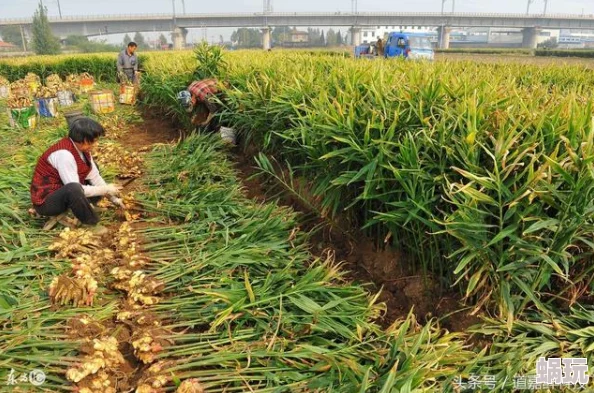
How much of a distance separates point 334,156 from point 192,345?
143 cm

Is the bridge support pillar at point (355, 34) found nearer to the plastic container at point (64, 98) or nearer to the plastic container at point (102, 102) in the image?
the plastic container at point (64, 98)

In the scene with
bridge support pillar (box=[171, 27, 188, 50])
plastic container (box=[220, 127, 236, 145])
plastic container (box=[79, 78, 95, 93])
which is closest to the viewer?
plastic container (box=[220, 127, 236, 145])

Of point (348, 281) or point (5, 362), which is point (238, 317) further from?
point (5, 362)

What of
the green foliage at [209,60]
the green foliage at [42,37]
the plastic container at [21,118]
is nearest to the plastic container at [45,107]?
the plastic container at [21,118]

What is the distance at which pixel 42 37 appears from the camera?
146ft

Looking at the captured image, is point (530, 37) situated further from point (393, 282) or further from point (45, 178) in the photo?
point (45, 178)

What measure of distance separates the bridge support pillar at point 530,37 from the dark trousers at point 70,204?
227 feet

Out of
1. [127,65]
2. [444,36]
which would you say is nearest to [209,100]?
[127,65]

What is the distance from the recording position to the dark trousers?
10.3ft

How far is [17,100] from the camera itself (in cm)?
756

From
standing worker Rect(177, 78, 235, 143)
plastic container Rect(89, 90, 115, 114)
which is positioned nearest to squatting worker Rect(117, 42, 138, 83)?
plastic container Rect(89, 90, 115, 114)

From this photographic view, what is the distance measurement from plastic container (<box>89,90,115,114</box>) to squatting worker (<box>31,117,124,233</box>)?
532cm

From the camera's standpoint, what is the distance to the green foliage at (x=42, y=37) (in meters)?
44.4

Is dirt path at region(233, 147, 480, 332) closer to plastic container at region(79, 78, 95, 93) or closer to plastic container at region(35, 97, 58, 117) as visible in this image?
plastic container at region(35, 97, 58, 117)
